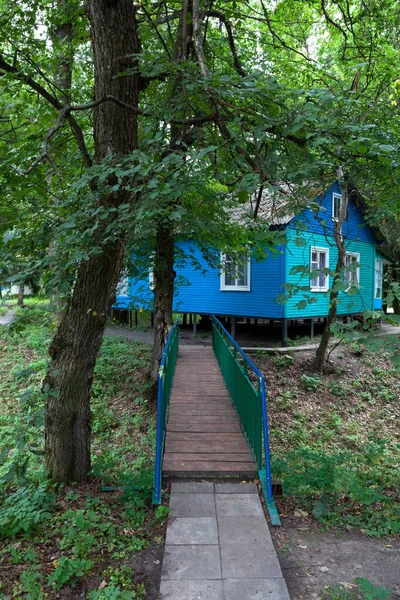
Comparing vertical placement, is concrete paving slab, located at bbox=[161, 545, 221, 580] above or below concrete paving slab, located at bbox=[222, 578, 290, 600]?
below

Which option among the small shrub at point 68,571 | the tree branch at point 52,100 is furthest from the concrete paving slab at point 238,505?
the tree branch at point 52,100

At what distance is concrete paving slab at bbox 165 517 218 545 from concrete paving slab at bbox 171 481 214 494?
0.55m

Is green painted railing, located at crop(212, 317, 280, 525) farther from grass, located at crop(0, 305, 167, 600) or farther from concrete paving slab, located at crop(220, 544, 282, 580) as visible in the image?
grass, located at crop(0, 305, 167, 600)

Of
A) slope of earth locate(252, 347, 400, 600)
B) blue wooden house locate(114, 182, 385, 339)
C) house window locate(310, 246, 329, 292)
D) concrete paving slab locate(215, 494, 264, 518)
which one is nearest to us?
slope of earth locate(252, 347, 400, 600)

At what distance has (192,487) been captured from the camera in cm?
465

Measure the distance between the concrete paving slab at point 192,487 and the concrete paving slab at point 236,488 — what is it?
9cm

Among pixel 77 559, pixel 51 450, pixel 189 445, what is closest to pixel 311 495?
pixel 189 445

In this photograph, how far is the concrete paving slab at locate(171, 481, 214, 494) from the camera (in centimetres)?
455

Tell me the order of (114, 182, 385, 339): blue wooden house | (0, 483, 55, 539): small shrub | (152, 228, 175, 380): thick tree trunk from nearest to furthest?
(0, 483, 55, 539): small shrub < (152, 228, 175, 380): thick tree trunk < (114, 182, 385, 339): blue wooden house

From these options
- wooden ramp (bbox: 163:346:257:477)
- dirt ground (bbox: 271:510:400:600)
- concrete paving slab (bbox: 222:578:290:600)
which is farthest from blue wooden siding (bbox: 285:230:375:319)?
concrete paving slab (bbox: 222:578:290:600)

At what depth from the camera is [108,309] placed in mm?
4824

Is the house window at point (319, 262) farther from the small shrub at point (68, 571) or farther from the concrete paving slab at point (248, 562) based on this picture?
the small shrub at point (68, 571)

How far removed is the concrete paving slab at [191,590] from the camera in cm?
291

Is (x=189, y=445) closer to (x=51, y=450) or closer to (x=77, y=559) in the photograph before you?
(x=51, y=450)
